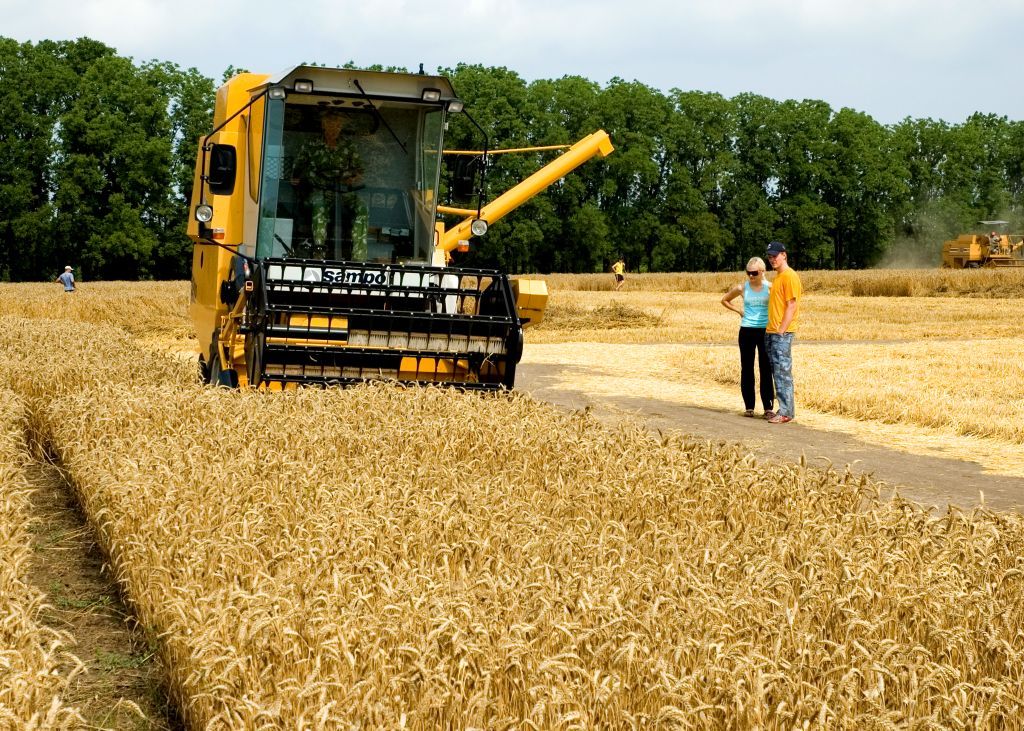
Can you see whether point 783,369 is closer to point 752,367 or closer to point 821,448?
Result: point 752,367

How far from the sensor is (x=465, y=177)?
11961 millimetres

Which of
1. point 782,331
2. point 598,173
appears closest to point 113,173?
point 598,173

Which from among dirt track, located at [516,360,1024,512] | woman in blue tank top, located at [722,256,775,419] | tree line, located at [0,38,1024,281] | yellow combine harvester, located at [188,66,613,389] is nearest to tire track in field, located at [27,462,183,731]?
yellow combine harvester, located at [188,66,613,389]

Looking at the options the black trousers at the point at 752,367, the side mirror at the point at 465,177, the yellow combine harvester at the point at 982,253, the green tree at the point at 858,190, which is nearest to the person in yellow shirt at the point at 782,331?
the black trousers at the point at 752,367

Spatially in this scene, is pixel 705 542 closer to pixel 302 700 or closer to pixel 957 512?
pixel 957 512

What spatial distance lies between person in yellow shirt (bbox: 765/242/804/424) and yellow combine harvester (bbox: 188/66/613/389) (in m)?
2.69

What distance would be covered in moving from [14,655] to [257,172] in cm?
853

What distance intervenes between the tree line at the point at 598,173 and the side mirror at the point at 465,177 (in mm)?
54209

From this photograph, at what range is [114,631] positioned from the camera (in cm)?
555

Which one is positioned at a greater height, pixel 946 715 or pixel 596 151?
pixel 596 151

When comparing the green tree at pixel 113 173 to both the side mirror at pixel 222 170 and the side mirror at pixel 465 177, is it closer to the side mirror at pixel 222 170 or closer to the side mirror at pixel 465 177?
the side mirror at pixel 222 170

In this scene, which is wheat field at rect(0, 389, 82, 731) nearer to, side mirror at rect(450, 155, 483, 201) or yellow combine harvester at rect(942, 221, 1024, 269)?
side mirror at rect(450, 155, 483, 201)

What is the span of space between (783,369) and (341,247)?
4.68 m

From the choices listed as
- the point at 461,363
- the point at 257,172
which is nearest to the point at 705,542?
the point at 461,363
